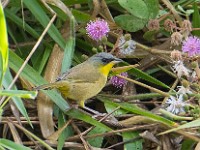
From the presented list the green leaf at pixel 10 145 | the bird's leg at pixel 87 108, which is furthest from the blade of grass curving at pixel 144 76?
the green leaf at pixel 10 145

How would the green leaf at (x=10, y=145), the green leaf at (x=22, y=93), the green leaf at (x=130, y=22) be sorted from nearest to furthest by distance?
the green leaf at (x=22, y=93)
the green leaf at (x=10, y=145)
the green leaf at (x=130, y=22)

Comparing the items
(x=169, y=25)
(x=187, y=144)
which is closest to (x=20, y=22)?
(x=169, y=25)

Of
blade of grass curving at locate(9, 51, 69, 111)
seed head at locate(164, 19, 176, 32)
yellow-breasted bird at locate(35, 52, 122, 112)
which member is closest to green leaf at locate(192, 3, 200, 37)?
seed head at locate(164, 19, 176, 32)

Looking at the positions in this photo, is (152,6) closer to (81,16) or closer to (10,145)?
(81,16)

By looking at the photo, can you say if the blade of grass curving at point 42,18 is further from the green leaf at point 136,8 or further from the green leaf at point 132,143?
the green leaf at point 132,143

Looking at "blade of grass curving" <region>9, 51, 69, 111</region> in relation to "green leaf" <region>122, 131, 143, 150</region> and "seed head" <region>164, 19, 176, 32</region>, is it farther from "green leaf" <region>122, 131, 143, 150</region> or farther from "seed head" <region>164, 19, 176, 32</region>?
"seed head" <region>164, 19, 176, 32</region>

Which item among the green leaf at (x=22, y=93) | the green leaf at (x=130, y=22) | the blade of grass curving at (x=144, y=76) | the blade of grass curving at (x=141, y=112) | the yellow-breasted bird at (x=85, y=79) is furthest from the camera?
the green leaf at (x=130, y=22)
